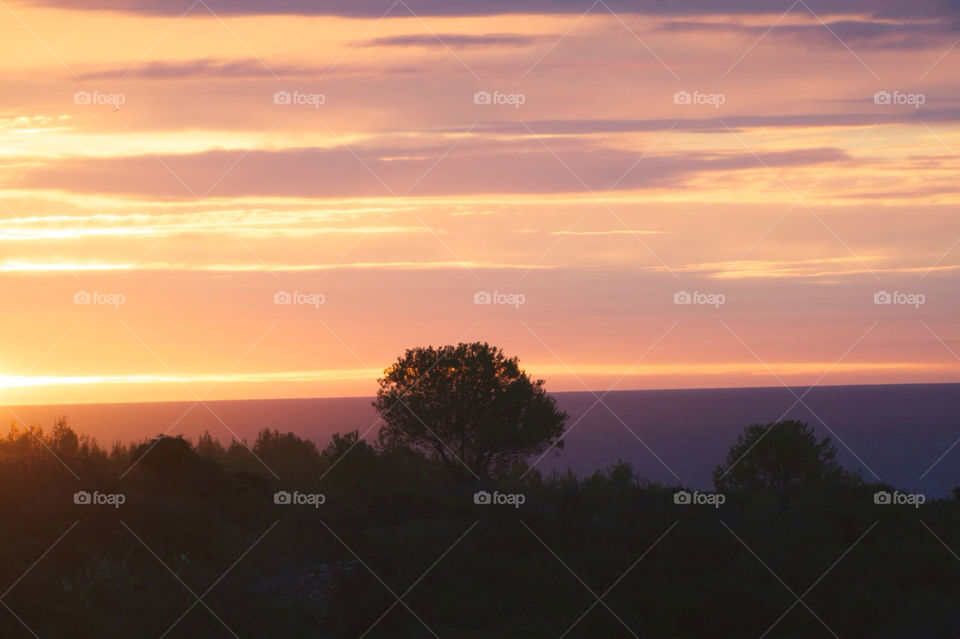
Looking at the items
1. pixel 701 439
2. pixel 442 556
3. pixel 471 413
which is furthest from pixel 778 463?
pixel 701 439

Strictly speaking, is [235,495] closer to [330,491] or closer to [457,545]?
[330,491]

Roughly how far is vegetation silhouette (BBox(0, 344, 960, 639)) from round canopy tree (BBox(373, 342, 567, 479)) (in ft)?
8.14

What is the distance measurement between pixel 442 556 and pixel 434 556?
0.16m

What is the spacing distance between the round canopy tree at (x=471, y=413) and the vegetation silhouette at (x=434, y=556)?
248cm

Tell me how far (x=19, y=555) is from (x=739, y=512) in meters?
14.8

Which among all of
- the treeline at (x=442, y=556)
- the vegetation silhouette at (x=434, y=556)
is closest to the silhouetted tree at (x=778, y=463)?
the vegetation silhouette at (x=434, y=556)

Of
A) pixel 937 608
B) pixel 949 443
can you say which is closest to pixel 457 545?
pixel 937 608

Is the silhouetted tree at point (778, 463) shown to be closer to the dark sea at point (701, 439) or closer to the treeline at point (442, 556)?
the treeline at point (442, 556)

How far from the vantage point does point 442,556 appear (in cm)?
2016

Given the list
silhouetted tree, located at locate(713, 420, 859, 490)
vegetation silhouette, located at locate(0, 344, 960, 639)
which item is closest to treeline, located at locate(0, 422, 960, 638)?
vegetation silhouette, located at locate(0, 344, 960, 639)

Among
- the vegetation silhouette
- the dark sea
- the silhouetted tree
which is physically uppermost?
the dark sea

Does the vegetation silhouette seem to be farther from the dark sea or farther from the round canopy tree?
the dark sea

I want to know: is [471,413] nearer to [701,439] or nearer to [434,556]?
[434,556]

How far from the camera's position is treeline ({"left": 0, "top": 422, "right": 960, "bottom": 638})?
17.7 metres
